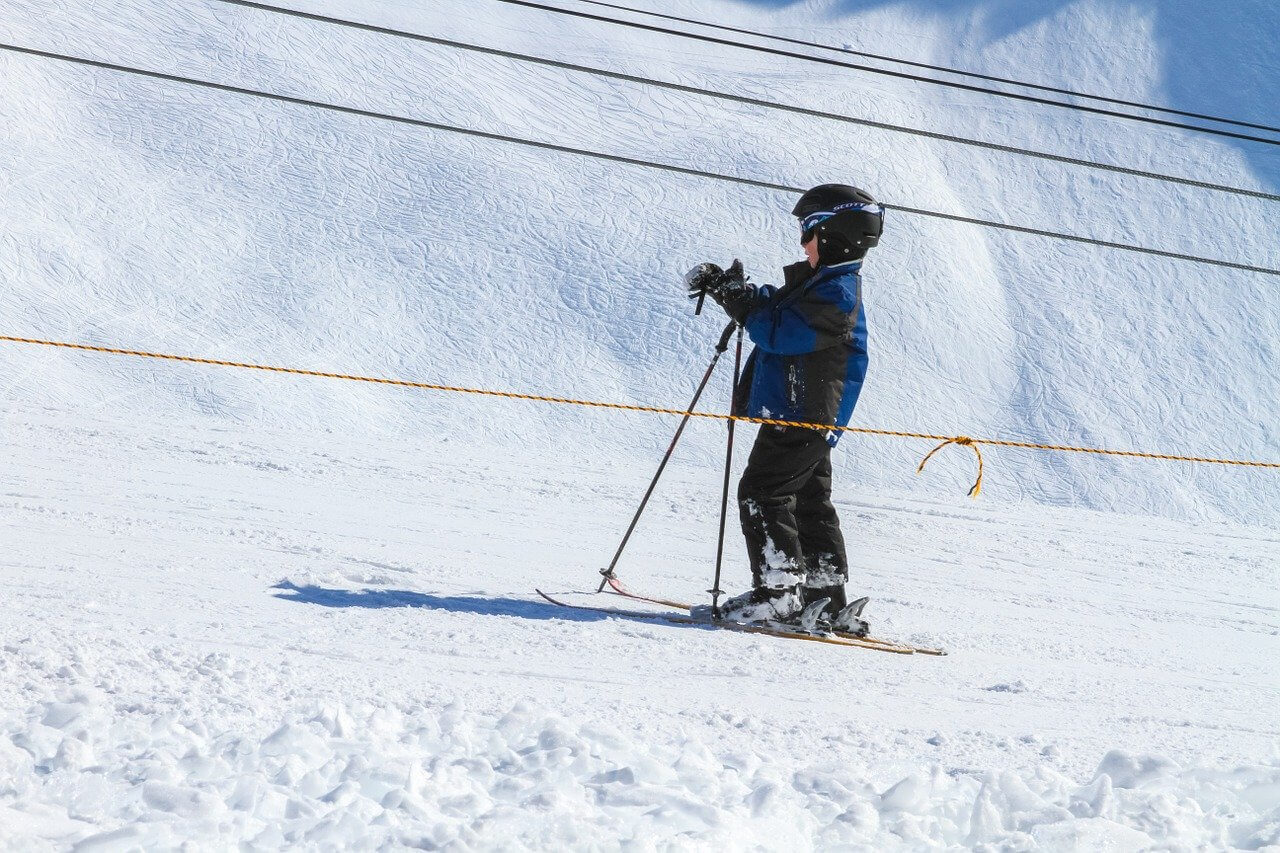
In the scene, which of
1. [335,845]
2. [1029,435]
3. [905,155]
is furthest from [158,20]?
[335,845]

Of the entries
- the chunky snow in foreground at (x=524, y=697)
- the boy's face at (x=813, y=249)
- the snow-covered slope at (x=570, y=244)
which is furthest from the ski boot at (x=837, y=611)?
the snow-covered slope at (x=570, y=244)

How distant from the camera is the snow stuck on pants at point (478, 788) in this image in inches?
105

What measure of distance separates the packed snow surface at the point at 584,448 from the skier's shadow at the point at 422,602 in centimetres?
4

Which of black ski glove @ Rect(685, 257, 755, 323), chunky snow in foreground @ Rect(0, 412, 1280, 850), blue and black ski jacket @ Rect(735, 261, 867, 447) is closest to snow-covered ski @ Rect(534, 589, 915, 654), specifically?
chunky snow in foreground @ Rect(0, 412, 1280, 850)

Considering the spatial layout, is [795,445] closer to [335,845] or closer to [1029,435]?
[335,845]

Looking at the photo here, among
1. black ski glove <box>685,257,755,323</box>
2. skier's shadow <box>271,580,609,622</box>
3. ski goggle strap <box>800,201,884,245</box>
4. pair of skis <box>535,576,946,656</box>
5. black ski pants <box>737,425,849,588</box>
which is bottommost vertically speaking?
pair of skis <box>535,576,946,656</box>

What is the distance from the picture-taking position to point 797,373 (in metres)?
4.71

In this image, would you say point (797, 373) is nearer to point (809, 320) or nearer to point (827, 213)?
point (809, 320)

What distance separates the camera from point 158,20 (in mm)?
25547

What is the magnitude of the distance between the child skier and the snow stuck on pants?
144 centimetres

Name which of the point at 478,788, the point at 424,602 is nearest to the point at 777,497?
the point at 424,602

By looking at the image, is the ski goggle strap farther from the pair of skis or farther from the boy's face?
the pair of skis

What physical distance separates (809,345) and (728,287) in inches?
16.3

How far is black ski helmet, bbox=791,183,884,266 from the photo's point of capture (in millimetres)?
4711
